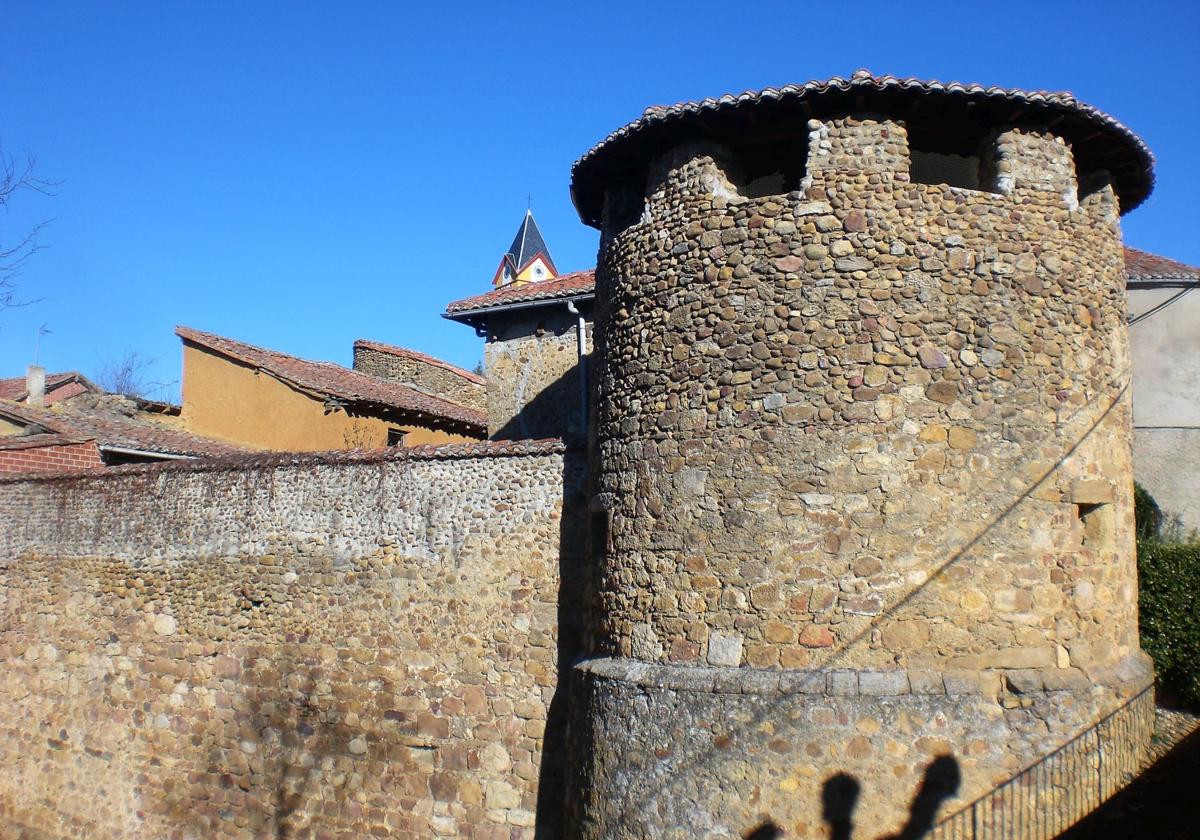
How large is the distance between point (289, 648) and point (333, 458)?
212 cm

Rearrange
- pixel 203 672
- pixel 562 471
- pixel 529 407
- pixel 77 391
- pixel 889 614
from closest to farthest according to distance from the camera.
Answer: pixel 889 614 → pixel 562 471 → pixel 203 672 → pixel 529 407 → pixel 77 391

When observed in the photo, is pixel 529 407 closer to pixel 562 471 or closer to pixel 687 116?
pixel 562 471

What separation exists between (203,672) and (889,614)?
8076mm

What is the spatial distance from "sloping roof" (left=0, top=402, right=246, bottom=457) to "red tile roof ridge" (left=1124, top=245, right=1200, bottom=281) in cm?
1404

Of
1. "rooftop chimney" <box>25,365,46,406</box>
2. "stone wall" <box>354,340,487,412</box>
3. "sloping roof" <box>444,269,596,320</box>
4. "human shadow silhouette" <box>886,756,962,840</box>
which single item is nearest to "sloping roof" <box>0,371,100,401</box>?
"rooftop chimney" <box>25,365,46,406</box>

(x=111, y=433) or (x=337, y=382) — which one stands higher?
(x=337, y=382)

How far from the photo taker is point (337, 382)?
61.0 ft

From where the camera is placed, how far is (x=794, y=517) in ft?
25.0

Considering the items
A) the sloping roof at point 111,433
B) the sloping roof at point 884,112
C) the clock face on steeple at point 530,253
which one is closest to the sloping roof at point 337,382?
the sloping roof at point 111,433

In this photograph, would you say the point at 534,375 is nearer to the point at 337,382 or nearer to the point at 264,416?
the point at 337,382

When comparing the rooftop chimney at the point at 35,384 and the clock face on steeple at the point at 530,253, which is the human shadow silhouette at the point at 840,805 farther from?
the clock face on steeple at the point at 530,253

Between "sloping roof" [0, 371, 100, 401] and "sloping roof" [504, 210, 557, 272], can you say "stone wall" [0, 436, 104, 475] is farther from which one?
"sloping roof" [504, 210, 557, 272]

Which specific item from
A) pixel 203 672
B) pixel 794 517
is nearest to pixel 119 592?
pixel 203 672

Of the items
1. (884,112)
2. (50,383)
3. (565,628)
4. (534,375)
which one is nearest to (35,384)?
(50,383)
